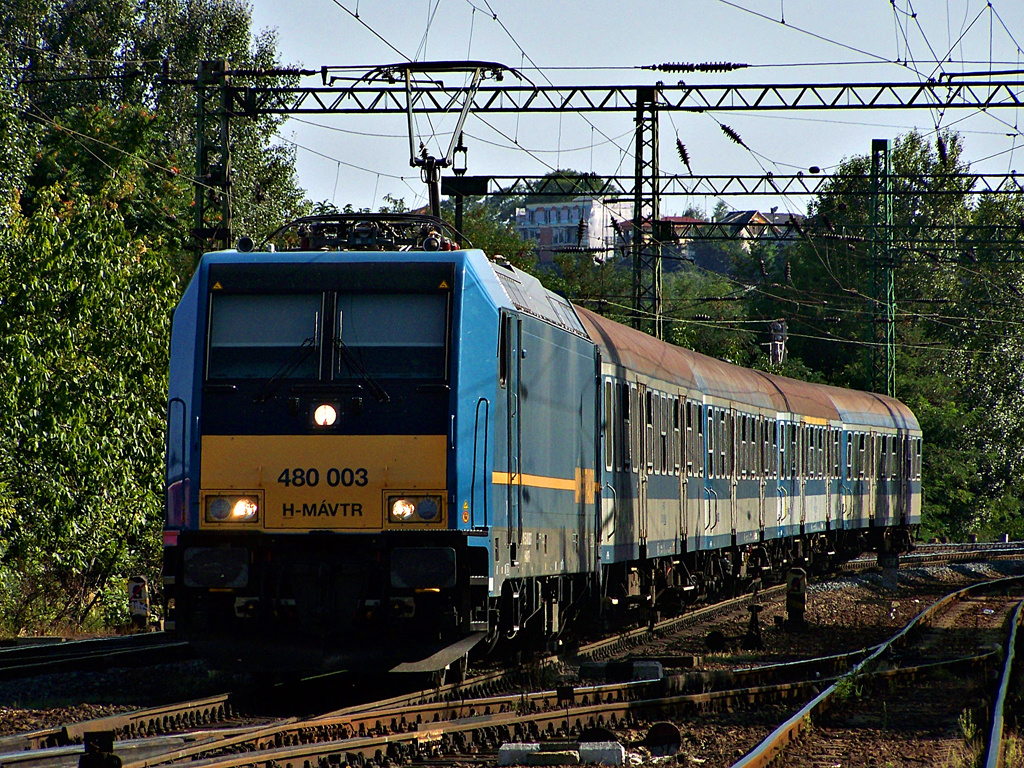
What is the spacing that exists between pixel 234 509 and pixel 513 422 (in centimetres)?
227

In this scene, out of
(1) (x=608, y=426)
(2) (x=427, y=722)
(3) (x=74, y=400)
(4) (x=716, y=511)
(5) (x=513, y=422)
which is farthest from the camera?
(4) (x=716, y=511)

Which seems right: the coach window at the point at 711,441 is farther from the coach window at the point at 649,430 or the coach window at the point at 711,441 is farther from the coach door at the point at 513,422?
the coach door at the point at 513,422

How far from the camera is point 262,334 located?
34.0 ft

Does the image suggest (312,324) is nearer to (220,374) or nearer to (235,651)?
(220,374)

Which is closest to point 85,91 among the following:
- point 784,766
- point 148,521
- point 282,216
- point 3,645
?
point 282,216

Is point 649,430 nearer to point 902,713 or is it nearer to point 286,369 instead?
point 902,713

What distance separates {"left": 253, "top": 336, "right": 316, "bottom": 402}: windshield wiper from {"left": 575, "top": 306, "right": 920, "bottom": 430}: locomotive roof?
4.69 metres

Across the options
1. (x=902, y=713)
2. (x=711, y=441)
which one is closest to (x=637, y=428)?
(x=711, y=441)

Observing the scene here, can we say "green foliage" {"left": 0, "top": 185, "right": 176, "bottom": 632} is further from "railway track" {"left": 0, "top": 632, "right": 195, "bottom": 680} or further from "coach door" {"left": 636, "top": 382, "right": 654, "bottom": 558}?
"coach door" {"left": 636, "top": 382, "right": 654, "bottom": 558}

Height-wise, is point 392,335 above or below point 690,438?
above

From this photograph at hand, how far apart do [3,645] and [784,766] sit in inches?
368

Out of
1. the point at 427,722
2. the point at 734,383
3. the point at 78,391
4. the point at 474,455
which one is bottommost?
the point at 427,722

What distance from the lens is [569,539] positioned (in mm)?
12906

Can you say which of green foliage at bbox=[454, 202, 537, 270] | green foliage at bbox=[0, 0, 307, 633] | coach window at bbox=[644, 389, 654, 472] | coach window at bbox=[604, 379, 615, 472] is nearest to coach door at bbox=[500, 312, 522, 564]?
coach window at bbox=[604, 379, 615, 472]
